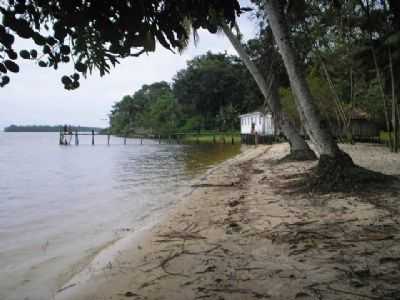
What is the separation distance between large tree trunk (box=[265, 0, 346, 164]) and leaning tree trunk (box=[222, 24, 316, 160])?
5.45 m

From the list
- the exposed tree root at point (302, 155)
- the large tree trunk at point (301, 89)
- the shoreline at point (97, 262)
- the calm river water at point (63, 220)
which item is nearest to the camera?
the shoreline at point (97, 262)

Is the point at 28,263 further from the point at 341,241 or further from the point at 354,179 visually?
the point at 354,179

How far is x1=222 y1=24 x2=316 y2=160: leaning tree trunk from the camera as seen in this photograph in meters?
15.7

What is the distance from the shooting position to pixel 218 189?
10664mm

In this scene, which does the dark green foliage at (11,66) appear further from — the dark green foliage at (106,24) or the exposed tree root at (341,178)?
the exposed tree root at (341,178)

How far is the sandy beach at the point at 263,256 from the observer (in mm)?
3455

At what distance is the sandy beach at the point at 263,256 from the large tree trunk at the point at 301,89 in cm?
216

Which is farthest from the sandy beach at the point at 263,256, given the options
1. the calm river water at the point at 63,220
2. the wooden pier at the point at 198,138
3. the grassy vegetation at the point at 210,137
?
the grassy vegetation at the point at 210,137

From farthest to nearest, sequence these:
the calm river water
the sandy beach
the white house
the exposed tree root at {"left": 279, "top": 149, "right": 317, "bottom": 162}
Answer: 1. the white house
2. the exposed tree root at {"left": 279, "top": 149, "right": 317, "bottom": 162}
3. the calm river water
4. the sandy beach

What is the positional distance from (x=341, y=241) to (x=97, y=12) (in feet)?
12.2

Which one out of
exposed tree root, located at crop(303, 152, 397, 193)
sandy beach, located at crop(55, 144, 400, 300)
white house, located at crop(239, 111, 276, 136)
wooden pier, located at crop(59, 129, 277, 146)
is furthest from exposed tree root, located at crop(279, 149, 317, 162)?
white house, located at crop(239, 111, 276, 136)

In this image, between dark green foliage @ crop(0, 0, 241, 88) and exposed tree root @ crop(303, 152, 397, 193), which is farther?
exposed tree root @ crop(303, 152, 397, 193)

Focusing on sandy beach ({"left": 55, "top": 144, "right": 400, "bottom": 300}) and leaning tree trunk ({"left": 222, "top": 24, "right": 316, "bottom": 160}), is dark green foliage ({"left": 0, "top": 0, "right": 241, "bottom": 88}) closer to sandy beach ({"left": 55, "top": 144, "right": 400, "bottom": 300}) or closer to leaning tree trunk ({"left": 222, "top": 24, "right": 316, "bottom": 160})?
sandy beach ({"left": 55, "top": 144, "right": 400, "bottom": 300})

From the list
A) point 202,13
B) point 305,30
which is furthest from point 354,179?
point 305,30
